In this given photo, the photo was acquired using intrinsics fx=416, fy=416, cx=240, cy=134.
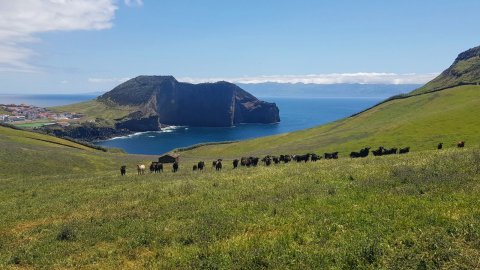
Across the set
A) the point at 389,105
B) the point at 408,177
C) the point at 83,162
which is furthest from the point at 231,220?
the point at 389,105

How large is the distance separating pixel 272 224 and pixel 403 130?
249 feet

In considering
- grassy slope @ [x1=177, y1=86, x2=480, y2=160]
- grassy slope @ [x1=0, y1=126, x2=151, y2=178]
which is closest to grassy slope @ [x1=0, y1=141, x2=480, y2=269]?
grassy slope @ [x1=177, y1=86, x2=480, y2=160]

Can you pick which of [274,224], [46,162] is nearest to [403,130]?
[46,162]

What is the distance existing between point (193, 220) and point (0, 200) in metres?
20.5

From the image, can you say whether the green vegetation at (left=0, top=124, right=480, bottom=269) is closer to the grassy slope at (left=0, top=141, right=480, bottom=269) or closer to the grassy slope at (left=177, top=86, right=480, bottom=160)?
the grassy slope at (left=0, top=141, right=480, bottom=269)

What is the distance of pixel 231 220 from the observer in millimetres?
18406

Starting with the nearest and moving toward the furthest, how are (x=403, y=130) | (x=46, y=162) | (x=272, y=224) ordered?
(x=272, y=224) → (x=46, y=162) → (x=403, y=130)

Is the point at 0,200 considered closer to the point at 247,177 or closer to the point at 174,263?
the point at 247,177

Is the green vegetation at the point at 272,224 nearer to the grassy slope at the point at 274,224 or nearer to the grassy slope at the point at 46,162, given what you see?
the grassy slope at the point at 274,224

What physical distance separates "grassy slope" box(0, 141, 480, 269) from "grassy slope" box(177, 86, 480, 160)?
33666mm

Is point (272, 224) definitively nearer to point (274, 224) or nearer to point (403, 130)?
point (274, 224)

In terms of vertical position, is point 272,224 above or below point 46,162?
above

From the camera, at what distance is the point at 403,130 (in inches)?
3388

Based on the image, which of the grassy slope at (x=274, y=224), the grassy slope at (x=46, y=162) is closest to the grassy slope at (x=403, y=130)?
the grassy slope at (x=46, y=162)
